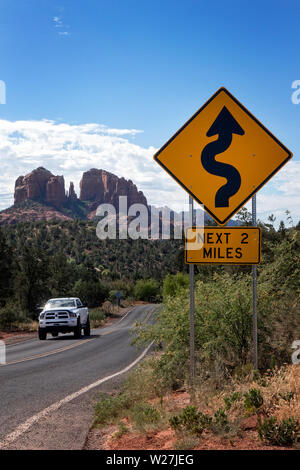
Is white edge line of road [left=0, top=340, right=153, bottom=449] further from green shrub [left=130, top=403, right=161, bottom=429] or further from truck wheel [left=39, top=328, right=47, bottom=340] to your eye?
truck wheel [left=39, top=328, right=47, bottom=340]

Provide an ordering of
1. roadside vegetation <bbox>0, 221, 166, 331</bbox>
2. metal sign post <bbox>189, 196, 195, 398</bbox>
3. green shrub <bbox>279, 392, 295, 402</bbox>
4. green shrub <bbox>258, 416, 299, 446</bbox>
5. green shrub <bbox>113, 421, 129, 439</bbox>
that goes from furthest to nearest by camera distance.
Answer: roadside vegetation <bbox>0, 221, 166, 331</bbox> → metal sign post <bbox>189, 196, 195, 398</bbox> → green shrub <bbox>113, 421, 129, 439</bbox> → green shrub <bbox>279, 392, 295, 402</bbox> → green shrub <bbox>258, 416, 299, 446</bbox>

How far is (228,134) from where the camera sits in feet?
21.9

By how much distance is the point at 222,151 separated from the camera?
665 cm

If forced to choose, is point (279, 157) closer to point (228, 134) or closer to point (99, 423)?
point (228, 134)

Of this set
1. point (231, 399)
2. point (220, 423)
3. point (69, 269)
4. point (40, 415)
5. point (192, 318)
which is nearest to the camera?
point (220, 423)

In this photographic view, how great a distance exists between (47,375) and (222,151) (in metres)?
7.60

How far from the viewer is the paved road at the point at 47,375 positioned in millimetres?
7949

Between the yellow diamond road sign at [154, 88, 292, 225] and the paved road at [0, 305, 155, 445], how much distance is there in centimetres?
384

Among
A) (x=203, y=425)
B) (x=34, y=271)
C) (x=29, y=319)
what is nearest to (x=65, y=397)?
(x=203, y=425)

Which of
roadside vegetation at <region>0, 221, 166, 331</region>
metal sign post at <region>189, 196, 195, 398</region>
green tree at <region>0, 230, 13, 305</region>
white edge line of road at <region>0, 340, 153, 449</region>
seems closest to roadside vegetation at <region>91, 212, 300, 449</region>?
metal sign post at <region>189, 196, 195, 398</region>

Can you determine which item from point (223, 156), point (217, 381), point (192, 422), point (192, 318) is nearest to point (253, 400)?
point (192, 422)

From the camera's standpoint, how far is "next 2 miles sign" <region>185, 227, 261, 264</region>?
6613mm

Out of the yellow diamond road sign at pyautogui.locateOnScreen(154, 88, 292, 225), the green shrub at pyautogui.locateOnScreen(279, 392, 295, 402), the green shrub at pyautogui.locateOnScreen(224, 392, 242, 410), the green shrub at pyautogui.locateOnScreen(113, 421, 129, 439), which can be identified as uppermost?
the yellow diamond road sign at pyautogui.locateOnScreen(154, 88, 292, 225)

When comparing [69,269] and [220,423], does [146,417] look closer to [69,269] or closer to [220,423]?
[220,423]
